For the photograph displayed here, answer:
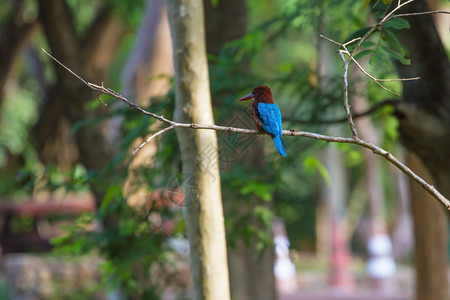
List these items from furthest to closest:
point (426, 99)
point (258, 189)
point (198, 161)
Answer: point (258, 189)
point (426, 99)
point (198, 161)

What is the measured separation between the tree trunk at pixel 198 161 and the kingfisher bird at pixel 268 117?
0.61m

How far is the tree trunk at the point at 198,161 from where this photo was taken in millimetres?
3930

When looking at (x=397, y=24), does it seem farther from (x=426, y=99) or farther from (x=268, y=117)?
(x=426, y=99)

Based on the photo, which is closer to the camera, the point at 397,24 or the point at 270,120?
the point at 270,120

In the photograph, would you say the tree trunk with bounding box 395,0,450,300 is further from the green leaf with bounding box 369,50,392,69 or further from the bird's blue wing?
the bird's blue wing

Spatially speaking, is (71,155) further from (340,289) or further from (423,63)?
(423,63)

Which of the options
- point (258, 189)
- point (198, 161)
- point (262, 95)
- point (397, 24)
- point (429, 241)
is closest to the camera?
point (262, 95)

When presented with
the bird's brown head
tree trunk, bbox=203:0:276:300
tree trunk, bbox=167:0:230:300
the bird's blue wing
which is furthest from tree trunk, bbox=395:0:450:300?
the bird's blue wing

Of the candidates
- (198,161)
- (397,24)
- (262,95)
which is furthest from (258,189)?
(397,24)

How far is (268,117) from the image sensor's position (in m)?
3.42

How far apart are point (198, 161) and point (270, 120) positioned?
0.70 metres

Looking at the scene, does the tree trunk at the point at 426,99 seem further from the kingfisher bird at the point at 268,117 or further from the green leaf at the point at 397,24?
the kingfisher bird at the point at 268,117

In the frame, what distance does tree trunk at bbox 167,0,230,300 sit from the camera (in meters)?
3.93

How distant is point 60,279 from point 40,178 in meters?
7.87
